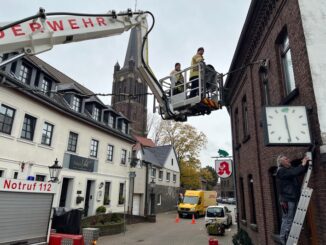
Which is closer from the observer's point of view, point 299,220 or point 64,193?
point 299,220

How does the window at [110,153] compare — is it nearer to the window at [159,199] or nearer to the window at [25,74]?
the window at [25,74]

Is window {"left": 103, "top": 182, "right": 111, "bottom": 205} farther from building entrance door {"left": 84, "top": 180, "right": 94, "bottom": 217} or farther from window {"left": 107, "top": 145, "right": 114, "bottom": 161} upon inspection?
window {"left": 107, "top": 145, "right": 114, "bottom": 161}

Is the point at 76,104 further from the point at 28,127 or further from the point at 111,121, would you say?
the point at 28,127

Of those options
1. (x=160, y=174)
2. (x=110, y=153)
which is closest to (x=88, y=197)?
(x=110, y=153)

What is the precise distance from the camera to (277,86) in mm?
7152

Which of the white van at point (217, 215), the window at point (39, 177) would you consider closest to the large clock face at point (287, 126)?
the window at point (39, 177)

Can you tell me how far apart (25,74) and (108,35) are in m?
10.6

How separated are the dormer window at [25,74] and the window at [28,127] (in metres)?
1.98

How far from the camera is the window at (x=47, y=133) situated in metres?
16.3

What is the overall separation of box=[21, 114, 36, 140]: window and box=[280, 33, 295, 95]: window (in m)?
13.5

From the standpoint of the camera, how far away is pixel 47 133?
16641 mm

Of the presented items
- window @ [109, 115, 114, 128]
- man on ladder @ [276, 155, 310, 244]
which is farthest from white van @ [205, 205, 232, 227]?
man on ladder @ [276, 155, 310, 244]

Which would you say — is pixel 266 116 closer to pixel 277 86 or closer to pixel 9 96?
pixel 277 86

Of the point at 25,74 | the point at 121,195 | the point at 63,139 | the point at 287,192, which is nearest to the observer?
the point at 287,192
